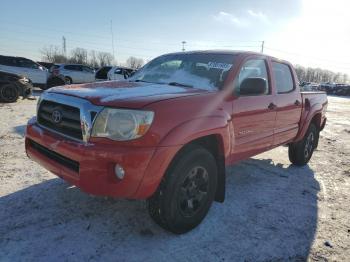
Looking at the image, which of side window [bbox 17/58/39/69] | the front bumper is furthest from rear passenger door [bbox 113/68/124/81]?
the front bumper

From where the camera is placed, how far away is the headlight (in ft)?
9.52

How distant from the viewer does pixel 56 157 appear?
328 cm

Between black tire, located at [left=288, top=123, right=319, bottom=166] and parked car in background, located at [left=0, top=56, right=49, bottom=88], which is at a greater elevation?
parked car in background, located at [left=0, top=56, right=49, bottom=88]

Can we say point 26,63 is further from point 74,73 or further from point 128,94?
point 128,94

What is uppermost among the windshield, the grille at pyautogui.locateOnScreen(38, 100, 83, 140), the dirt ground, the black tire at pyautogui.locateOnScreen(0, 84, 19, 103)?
the windshield

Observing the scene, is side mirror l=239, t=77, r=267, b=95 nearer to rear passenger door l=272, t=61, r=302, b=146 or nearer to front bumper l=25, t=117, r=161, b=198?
rear passenger door l=272, t=61, r=302, b=146

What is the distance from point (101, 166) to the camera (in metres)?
2.85

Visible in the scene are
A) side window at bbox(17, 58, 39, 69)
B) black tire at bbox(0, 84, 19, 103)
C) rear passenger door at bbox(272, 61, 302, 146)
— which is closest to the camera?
rear passenger door at bbox(272, 61, 302, 146)

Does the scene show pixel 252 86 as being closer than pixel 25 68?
Yes

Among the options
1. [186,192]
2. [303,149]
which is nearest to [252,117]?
[186,192]

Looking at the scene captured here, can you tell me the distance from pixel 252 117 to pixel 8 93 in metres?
10.8

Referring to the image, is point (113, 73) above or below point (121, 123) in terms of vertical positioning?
below

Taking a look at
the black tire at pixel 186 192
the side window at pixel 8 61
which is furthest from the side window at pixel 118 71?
the black tire at pixel 186 192

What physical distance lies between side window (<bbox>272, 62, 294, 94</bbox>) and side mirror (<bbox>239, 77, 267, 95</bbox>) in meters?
1.07
